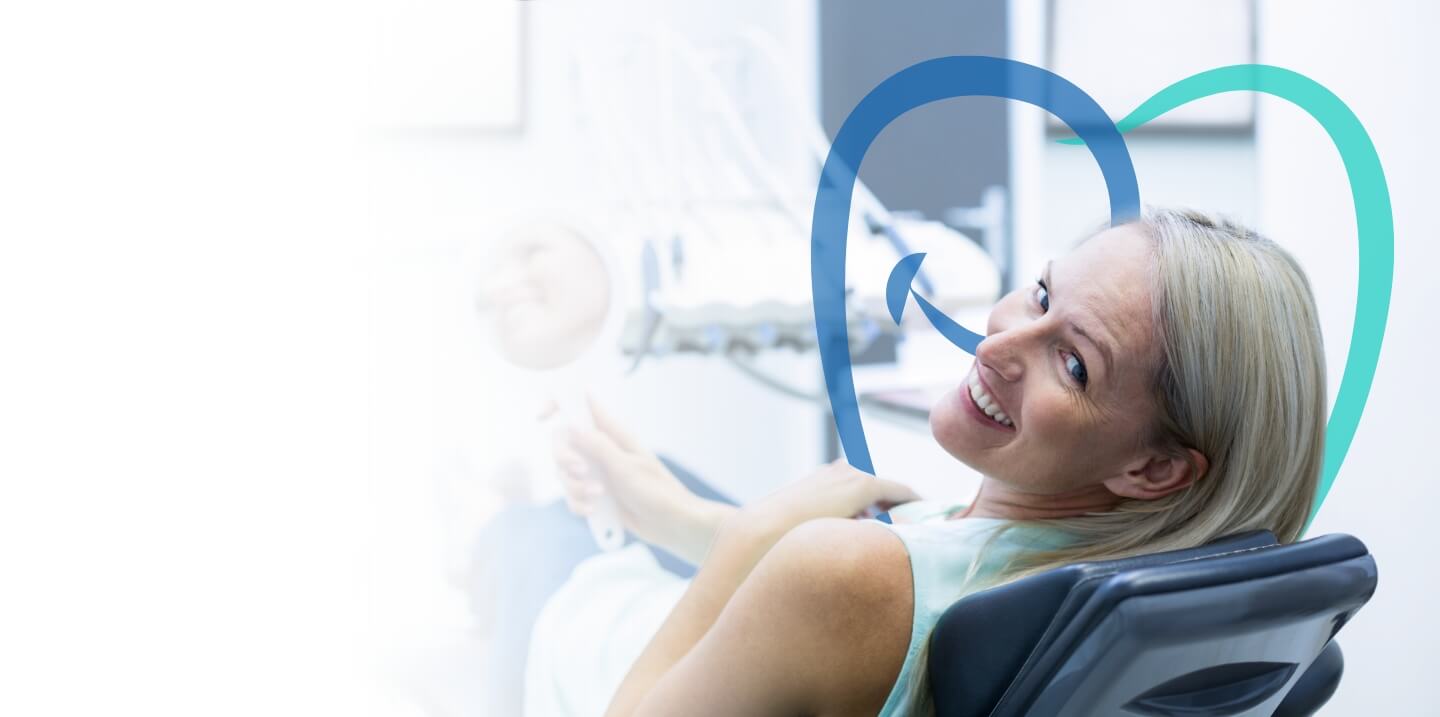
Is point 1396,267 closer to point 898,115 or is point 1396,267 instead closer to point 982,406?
point 898,115

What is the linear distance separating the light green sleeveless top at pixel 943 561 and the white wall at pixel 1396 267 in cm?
78

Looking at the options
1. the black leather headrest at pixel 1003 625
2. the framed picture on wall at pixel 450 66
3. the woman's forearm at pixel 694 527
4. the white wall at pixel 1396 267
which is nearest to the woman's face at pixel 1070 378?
the black leather headrest at pixel 1003 625

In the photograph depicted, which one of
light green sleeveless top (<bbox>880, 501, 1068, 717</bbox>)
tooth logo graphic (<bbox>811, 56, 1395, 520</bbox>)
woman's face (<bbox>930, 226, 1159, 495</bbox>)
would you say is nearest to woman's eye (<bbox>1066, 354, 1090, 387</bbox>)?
woman's face (<bbox>930, 226, 1159, 495</bbox>)

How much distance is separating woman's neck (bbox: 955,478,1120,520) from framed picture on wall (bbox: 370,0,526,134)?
2034mm

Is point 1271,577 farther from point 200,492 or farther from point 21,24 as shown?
point 21,24

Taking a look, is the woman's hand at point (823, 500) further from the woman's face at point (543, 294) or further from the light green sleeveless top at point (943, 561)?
the woman's face at point (543, 294)

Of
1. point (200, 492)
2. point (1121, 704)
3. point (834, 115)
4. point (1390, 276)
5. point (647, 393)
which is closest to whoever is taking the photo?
point (1121, 704)

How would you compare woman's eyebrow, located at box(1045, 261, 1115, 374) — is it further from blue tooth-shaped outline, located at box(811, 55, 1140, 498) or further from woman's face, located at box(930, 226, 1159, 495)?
blue tooth-shaped outline, located at box(811, 55, 1140, 498)

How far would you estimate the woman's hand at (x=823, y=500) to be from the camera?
109 centimetres

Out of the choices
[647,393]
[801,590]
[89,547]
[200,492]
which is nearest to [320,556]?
[200,492]

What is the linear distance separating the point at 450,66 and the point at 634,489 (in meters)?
1.65

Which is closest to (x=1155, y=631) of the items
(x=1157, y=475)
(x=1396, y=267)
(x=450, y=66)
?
(x=1157, y=475)

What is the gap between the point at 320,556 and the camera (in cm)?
168

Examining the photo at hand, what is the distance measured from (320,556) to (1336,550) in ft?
4.36
